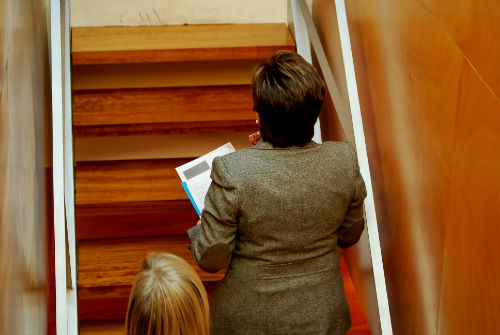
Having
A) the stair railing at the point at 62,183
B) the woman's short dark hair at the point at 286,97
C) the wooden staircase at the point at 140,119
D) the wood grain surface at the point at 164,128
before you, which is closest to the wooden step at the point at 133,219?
the wooden staircase at the point at 140,119

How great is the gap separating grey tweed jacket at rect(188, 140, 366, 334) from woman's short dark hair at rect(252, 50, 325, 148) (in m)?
0.06

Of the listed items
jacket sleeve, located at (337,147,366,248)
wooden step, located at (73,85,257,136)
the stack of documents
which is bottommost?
jacket sleeve, located at (337,147,366,248)

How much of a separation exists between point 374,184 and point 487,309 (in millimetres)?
968

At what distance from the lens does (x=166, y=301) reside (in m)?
1.29

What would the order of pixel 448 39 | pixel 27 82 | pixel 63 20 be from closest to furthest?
pixel 448 39 < pixel 27 82 < pixel 63 20

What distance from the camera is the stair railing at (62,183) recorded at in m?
1.98

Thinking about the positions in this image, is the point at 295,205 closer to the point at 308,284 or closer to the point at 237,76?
the point at 308,284

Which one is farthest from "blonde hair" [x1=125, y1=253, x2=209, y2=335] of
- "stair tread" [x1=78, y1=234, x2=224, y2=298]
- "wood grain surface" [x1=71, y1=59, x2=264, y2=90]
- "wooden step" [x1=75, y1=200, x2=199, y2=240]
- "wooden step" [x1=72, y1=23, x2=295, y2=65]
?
"wood grain surface" [x1=71, y1=59, x2=264, y2=90]

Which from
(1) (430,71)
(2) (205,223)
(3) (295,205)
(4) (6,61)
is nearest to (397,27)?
(1) (430,71)

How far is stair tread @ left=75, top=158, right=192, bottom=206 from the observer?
2.68 meters

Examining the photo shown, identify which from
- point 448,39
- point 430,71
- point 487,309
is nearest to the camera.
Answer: point 487,309

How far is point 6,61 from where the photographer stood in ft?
6.46

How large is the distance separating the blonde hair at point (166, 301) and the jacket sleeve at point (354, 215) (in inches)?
25.2

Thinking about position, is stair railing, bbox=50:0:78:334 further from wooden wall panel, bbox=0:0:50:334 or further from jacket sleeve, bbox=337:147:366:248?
jacket sleeve, bbox=337:147:366:248
